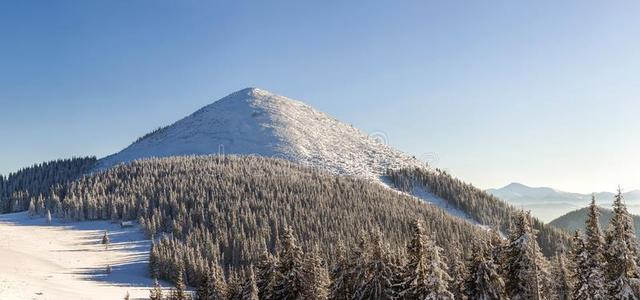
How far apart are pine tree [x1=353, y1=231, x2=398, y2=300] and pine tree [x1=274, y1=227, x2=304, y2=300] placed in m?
5.48

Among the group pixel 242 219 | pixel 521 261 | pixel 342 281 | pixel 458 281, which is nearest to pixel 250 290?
pixel 342 281

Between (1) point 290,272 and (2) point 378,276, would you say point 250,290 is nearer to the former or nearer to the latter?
(1) point 290,272

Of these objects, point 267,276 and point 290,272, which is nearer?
point 290,272

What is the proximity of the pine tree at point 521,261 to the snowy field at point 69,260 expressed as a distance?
168 ft

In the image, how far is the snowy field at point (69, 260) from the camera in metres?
79.1

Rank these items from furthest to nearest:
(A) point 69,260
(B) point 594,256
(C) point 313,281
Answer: (A) point 69,260, (C) point 313,281, (B) point 594,256

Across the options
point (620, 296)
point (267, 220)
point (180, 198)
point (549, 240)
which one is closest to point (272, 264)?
point (620, 296)

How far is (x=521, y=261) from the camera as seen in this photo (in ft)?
134

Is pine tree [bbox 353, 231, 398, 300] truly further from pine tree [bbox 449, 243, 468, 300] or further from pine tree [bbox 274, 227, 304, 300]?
pine tree [bbox 274, 227, 304, 300]

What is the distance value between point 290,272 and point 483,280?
1634 cm

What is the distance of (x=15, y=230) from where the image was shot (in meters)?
167

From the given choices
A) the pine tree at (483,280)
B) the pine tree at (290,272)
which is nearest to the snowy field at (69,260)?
the pine tree at (290,272)

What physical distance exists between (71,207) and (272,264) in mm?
169360

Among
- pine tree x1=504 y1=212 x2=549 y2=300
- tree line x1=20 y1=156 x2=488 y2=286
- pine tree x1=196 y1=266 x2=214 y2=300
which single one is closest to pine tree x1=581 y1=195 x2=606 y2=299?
pine tree x1=504 y1=212 x2=549 y2=300
